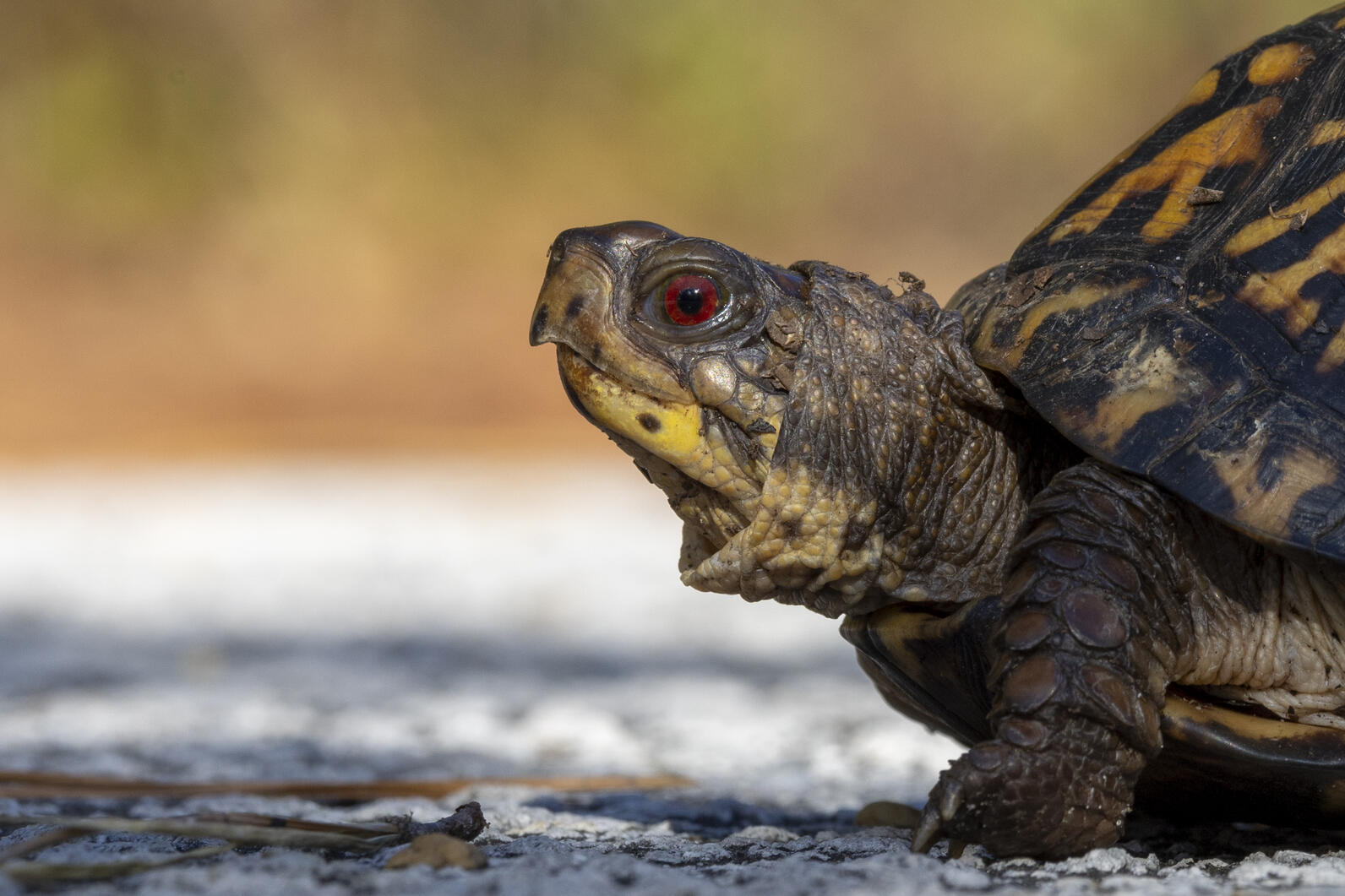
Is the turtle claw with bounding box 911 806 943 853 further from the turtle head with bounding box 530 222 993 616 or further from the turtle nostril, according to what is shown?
the turtle nostril

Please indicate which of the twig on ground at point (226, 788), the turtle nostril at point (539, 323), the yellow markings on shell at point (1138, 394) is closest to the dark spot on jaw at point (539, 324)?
the turtle nostril at point (539, 323)

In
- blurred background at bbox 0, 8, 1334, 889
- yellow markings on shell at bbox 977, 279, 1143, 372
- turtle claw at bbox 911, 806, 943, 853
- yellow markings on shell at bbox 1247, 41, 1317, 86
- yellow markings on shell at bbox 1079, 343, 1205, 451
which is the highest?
blurred background at bbox 0, 8, 1334, 889


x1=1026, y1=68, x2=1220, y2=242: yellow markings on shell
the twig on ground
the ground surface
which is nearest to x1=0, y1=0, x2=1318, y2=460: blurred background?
the ground surface

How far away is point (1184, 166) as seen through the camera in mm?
1963

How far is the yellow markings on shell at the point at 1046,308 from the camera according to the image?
177 centimetres

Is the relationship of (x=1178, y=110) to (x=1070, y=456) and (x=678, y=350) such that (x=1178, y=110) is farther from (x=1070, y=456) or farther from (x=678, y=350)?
(x=678, y=350)

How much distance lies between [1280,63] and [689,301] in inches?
41.2

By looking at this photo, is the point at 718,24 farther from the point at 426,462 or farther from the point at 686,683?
the point at 686,683

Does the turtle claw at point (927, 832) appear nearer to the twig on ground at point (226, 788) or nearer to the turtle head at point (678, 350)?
the turtle head at point (678, 350)

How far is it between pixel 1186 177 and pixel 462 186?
35.9ft

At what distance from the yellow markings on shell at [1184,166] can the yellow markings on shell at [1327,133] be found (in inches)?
2.9

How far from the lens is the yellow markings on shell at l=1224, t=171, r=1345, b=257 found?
174 centimetres

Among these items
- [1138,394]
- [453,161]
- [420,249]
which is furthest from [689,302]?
[453,161]

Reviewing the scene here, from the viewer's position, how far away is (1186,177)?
1.93m
